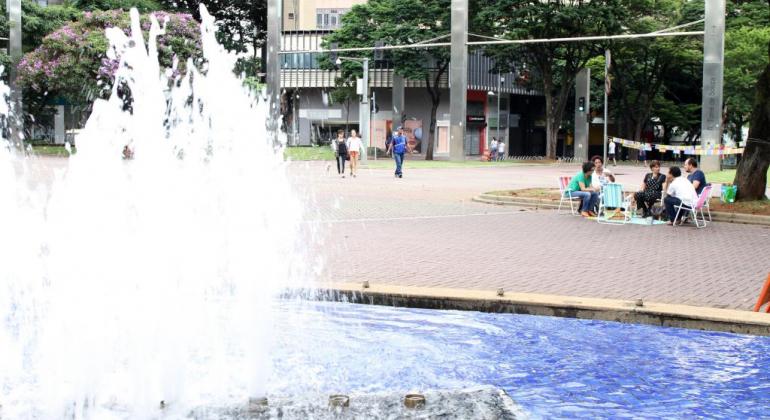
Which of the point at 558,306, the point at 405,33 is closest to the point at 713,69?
the point at 405,33

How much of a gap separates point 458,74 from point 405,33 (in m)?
7.96

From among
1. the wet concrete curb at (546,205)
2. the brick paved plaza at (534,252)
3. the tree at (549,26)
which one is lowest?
the brick paved plaza at (534,252)

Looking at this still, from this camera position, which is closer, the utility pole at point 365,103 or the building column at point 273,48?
the building column at point 273,48

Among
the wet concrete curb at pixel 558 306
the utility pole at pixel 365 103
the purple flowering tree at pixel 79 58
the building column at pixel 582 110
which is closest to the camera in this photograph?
the wet concrete curb at pixel 558 306

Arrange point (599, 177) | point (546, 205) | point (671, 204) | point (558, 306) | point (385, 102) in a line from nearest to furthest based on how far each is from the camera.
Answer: point (558, 306), point (671, 204), point (599, 177), point (546, 205), point (385, 102)

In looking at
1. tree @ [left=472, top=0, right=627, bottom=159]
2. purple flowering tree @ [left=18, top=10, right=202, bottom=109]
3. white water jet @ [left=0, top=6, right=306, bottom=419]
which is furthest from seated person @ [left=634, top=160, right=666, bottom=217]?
tree @ [left=472, top=0, right=627, bottom=159]

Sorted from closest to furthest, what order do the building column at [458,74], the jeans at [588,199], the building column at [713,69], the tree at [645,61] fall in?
the jeans at [588,199] < the building column at [713,69] < the building column at [458,74] < the tree at [645,61]

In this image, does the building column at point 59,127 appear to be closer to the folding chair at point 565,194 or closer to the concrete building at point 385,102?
the concrete building at point 385,102

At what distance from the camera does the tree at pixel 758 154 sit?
65.8ft

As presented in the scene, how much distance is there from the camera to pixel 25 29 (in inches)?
2106

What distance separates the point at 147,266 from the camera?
646 cm

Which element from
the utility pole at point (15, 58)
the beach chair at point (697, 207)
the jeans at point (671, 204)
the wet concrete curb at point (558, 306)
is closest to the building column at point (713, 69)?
the beach chair at point (697, 207)

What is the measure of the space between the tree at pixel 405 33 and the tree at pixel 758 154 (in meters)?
37.1

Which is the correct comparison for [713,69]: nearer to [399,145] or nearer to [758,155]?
[399,145]
